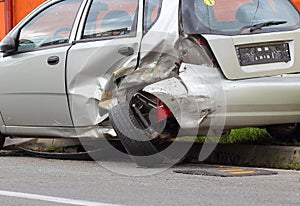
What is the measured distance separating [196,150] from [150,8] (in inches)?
60.4

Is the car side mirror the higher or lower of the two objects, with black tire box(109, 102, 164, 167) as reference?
higher

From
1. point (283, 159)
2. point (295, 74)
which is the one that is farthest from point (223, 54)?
point (283, 159)

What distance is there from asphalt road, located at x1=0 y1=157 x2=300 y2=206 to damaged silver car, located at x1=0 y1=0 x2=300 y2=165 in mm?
474

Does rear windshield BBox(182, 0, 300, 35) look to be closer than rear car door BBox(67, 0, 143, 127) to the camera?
Yes

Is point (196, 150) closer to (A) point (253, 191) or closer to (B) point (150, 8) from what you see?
(B) point (150, 8)

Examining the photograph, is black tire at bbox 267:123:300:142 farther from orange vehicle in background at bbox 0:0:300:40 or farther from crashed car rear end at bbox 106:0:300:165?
orange vehicle in background at bbox 0:0:300:40

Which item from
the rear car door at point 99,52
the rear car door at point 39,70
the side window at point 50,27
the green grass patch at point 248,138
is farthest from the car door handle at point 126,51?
the green grass patch at point 248,138

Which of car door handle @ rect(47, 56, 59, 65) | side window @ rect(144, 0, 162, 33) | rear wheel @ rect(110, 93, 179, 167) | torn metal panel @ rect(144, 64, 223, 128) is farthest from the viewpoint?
car door handle @ rect(47, 56, 59, 65)

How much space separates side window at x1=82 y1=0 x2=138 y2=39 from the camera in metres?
7.34

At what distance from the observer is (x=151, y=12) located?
7.17 metres


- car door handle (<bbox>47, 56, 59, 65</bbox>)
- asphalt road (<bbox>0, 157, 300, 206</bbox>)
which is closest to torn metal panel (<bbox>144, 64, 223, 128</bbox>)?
asphalt road (<bbox>0, 157, 300, 206</bbox>)

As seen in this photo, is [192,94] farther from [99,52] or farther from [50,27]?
[50,27]

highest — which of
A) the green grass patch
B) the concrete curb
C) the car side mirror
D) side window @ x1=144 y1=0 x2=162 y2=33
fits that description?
side window @ x1=144 y1=0 x2=162 y2=33

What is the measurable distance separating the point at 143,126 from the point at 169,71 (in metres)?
→ 0.54
